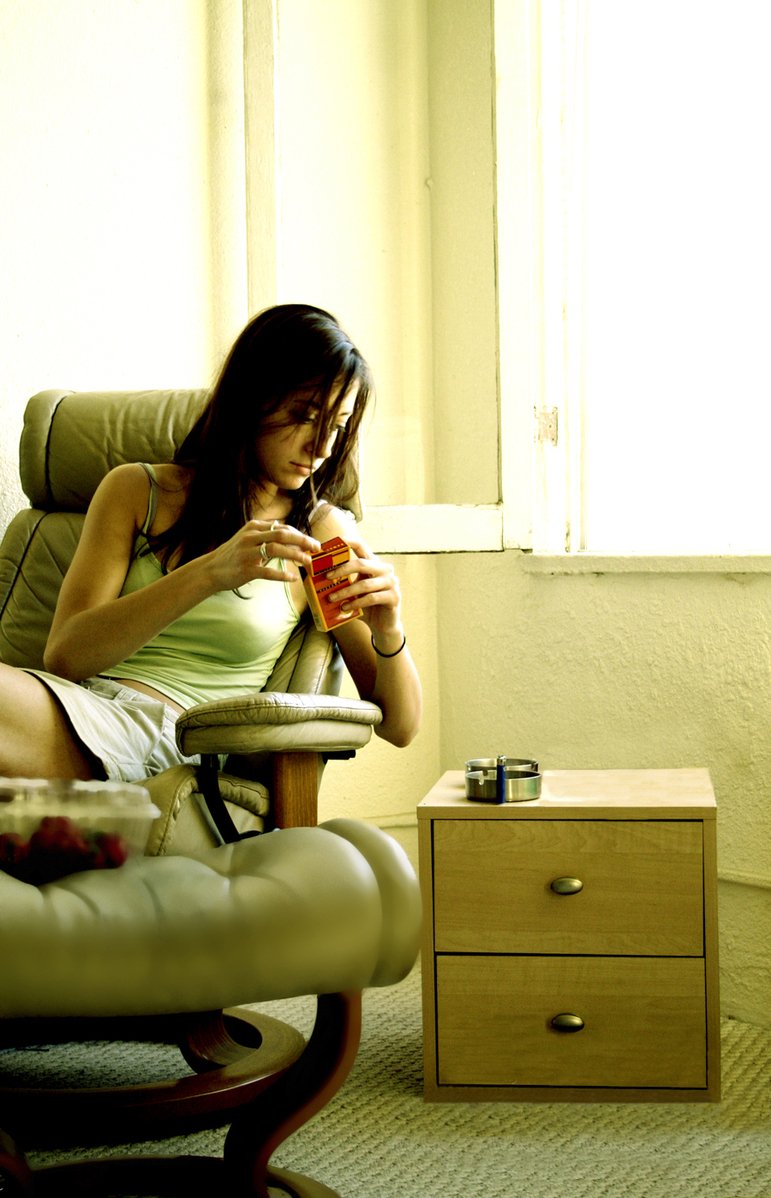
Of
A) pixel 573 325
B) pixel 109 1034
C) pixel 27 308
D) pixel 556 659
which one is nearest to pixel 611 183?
pixel 573 325

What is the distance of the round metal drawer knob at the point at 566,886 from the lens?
5.50 ft

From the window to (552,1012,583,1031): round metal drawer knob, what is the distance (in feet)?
2.82

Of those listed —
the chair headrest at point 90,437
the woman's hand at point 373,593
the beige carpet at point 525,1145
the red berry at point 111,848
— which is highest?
the chair headrest at point 90,437

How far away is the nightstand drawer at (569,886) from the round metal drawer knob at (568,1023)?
0.09m

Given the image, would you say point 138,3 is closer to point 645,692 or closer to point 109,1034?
point 645,692

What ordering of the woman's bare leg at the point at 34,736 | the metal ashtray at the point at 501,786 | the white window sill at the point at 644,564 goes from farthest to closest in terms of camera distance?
1. the white window sill at the point at 644,564
2. the metal ashtray at the point at 501,786
3. the woman's bare leg at the point at 34,736

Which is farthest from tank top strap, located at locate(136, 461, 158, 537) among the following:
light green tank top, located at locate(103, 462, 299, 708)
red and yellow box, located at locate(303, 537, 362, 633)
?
red and yellow box, located at locate(303, 537, 362, 633)

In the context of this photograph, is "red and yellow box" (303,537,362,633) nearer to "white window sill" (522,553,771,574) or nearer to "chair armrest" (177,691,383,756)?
"chair armrest" (177,691,383,756)

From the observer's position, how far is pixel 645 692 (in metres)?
2.22

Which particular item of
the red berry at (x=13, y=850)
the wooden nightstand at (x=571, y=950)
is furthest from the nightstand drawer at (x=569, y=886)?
the red berry at (x=13, y=850)

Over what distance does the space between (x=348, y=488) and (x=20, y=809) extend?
883mm

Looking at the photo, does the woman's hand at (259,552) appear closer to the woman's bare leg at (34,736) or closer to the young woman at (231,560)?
the young woman at (231,560)

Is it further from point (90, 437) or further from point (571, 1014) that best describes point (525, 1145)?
point (90, 437)

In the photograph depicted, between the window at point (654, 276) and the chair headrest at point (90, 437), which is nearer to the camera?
the chair headrest at point (90, 437)
